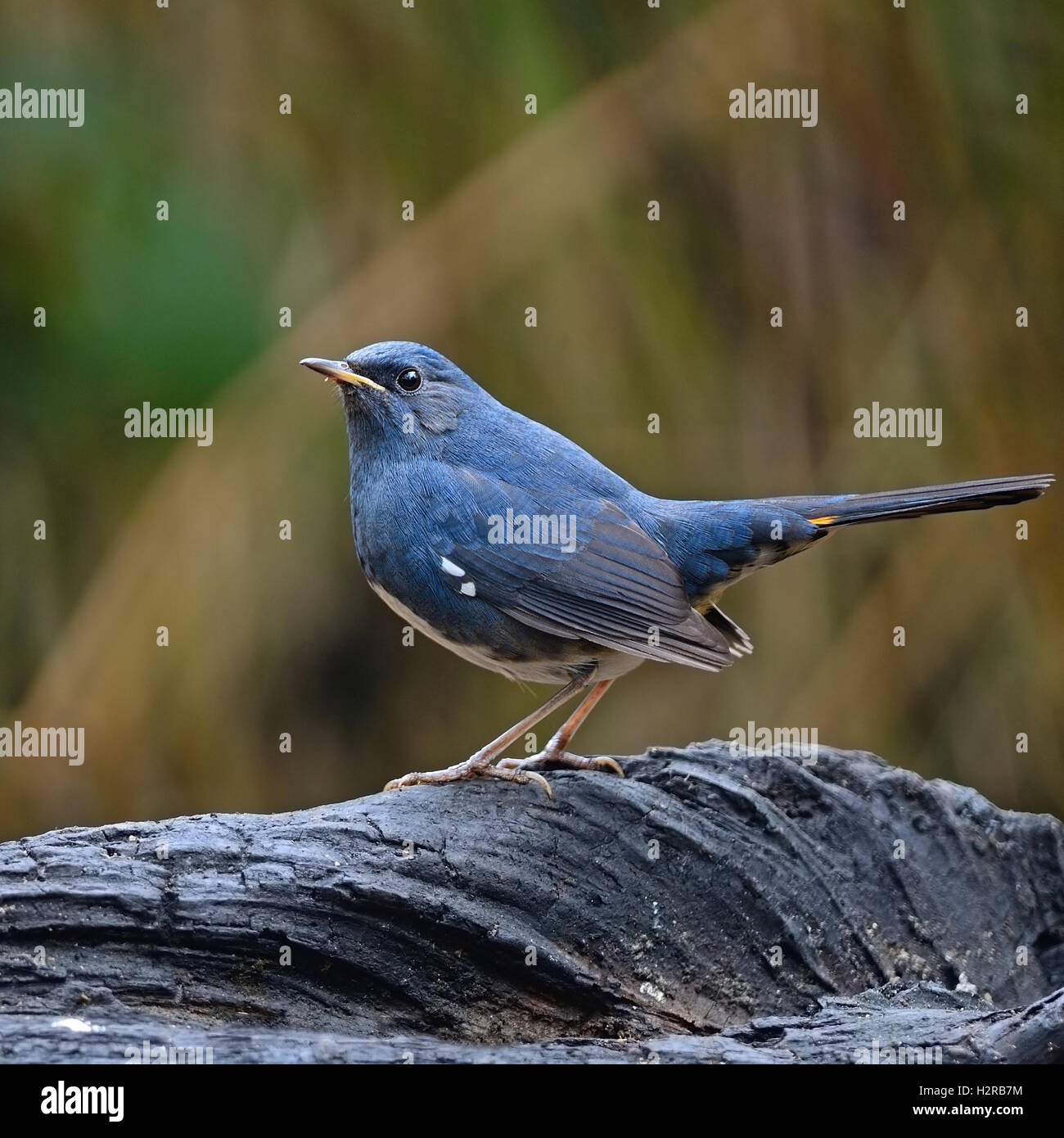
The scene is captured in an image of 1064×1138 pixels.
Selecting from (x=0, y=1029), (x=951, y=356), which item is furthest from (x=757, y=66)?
(x=0, y=1029)

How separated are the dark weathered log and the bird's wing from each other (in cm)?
42

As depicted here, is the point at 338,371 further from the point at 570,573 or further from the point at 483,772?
the point at 483,772

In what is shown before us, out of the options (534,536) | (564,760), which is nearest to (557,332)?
(534,536)

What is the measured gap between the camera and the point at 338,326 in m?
6.06

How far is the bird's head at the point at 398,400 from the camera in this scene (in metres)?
4.50

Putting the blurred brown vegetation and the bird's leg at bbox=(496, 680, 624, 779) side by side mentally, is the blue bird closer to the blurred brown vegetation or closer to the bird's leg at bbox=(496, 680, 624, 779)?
the bird's leg at bbox=(496, 680, 624, 779)

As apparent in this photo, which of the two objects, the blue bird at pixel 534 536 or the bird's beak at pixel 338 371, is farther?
the bird's beak at pixel 338 371

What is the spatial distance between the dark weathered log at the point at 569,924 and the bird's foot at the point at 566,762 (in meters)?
0.11

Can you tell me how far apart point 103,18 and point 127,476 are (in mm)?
2065

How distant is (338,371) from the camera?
173 inches

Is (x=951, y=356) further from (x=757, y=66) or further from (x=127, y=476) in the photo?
(x=127, y=476)

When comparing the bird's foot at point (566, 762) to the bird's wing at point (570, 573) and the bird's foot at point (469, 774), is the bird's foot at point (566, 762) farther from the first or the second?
the bird's wing at point (570, 573)

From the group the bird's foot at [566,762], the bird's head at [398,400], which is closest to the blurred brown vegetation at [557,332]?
the bird's head at [398,400]

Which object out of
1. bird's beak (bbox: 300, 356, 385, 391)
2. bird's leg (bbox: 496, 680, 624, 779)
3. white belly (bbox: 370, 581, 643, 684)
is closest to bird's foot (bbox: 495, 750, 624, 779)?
bird's leg (bbox: 496, 680, 624, 779)
